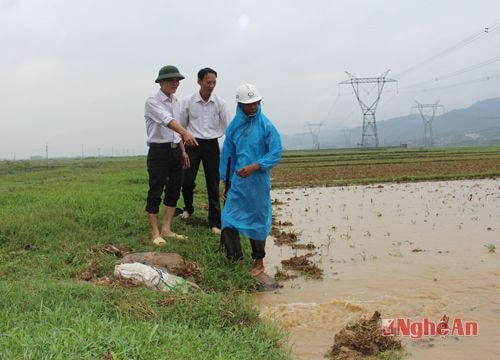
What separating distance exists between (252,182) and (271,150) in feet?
1.14

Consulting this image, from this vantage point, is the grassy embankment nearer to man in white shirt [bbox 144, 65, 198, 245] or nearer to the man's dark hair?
man in white shirt [bbox 144, 65, 198, 245]

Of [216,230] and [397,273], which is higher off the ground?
[216,230]

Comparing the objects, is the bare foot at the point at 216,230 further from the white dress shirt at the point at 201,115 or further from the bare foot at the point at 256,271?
the bare foot at the point at 256,271

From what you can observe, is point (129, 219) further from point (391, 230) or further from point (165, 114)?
point (391, 230)

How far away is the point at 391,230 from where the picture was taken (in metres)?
6.93

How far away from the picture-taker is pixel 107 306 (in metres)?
3.08

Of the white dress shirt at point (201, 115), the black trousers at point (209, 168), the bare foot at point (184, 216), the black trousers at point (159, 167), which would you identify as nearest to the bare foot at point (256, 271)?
the black trousers at point (159, 167)

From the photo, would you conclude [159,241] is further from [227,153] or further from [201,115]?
[201,115]

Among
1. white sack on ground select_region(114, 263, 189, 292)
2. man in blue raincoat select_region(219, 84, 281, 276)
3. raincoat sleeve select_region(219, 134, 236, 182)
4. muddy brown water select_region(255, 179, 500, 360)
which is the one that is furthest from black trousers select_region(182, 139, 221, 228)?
white sack on ground select_region(114, 263, 189, 292)

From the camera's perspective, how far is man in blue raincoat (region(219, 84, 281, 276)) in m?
4.48

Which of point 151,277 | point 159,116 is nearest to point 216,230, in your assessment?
point 159,116

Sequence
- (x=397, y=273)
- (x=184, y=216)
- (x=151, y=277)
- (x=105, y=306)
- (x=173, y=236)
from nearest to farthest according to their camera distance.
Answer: (x=105, y=306) → (x=151, y=277) → (x=397, y=273) → (x=173, y=236) → (x=184, y=216)

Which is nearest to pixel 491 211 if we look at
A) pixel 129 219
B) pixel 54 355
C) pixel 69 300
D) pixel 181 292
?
pixel 129 219

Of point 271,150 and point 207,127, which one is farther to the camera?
point 207,127
